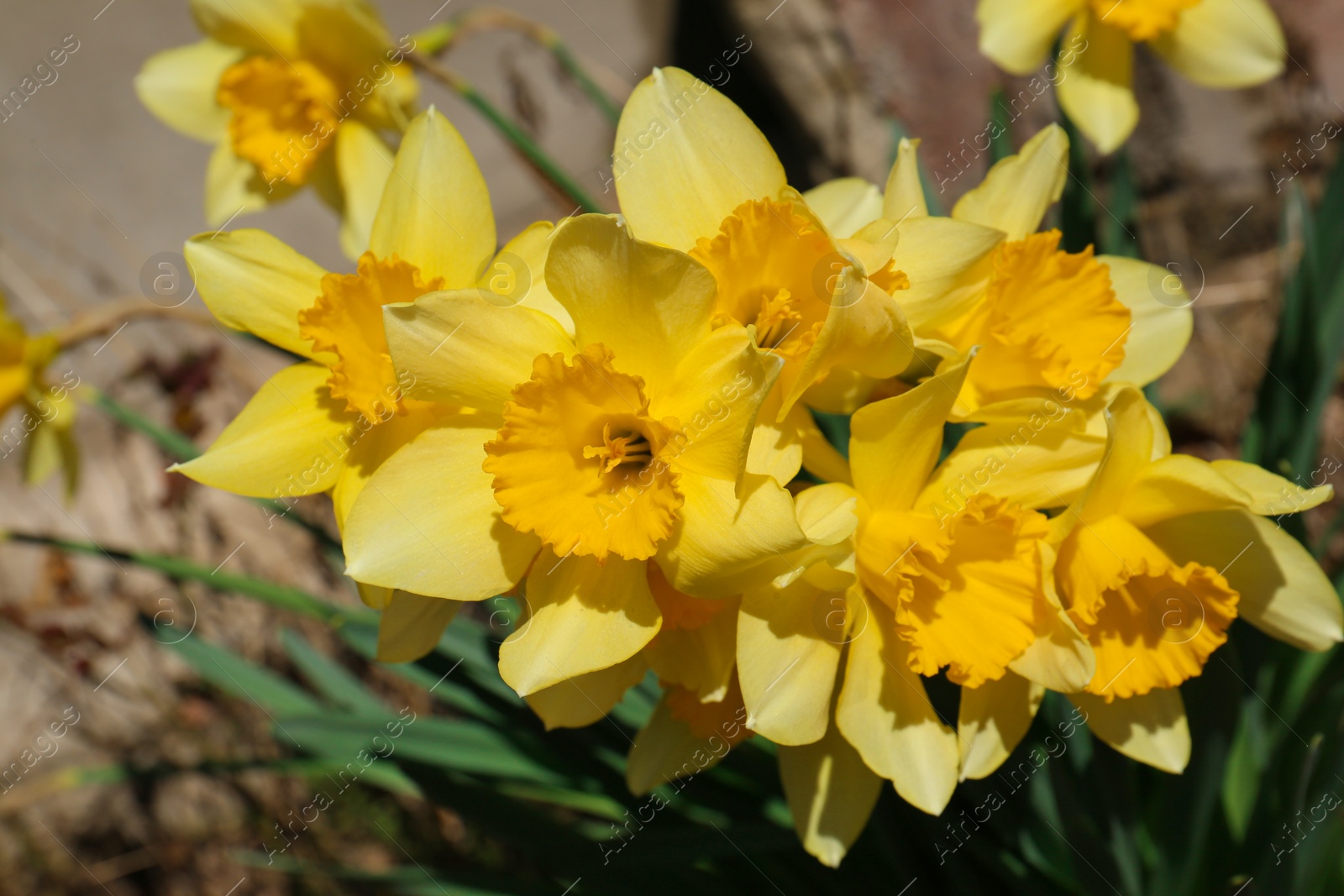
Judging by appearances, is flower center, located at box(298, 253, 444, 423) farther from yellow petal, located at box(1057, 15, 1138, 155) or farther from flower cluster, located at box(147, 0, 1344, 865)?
yellow petal, located at box(1057, 15, 1138, 155)

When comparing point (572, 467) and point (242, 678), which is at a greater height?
point (572, 467)

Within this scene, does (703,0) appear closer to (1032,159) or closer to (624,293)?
(1032,159)

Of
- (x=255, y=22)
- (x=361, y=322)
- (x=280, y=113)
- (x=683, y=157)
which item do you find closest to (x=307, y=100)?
(x=280, y=113)

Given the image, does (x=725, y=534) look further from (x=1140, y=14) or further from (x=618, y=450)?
(x=1140, y=14)

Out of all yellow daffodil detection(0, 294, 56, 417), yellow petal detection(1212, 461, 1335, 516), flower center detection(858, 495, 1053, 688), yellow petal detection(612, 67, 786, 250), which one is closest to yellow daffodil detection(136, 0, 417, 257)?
yellow daffodil detection(0, 294, 56, 417)

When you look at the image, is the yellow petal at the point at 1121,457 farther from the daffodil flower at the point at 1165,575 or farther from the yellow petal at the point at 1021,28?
the yellow petal at the point at 1021,28

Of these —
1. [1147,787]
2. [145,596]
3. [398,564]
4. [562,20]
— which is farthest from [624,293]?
[562,20]

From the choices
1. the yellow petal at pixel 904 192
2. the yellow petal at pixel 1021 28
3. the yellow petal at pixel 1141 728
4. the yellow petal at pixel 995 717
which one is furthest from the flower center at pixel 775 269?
the yellow petal at pixel 1021 28

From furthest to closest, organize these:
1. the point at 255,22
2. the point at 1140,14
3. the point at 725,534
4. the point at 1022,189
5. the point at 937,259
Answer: the point at 255,22 → the point at 1140,14 → the point at 1022,189 → the point at 937,259 → the point at 725,534
